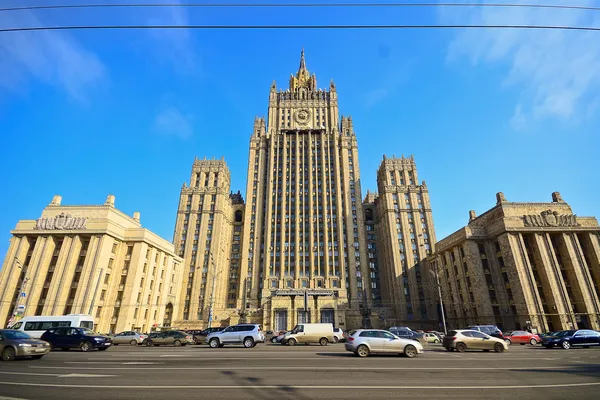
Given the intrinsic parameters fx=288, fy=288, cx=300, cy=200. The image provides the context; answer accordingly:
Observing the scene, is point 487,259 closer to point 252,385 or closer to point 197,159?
point 252,385

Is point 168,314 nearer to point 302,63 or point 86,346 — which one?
point 86,346

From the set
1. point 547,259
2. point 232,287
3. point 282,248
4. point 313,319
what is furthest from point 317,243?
point 547,259

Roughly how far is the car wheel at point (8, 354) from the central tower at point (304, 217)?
175ft

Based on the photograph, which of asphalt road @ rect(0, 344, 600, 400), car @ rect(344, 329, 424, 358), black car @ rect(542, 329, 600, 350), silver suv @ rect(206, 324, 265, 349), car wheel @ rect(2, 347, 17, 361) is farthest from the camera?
black car @ rect(542, 329, 600, 350)

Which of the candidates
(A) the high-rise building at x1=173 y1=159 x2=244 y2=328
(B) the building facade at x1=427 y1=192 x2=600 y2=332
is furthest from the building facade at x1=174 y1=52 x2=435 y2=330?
(B) the building facade at x1=427 y1=192 x2=600 y2=332

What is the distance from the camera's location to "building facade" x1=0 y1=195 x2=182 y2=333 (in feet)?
163

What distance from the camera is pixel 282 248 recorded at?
78.9 m

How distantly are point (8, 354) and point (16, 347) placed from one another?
661 mm

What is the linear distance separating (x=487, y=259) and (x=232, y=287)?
6436cm

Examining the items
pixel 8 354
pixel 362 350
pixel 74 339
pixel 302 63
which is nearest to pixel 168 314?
pixel 74 339

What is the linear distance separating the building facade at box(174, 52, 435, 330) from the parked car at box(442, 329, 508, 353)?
151 ft

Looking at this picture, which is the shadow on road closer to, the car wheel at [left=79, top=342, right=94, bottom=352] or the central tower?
the car wheel at [left=79, top=342, right=94, bottom=352]

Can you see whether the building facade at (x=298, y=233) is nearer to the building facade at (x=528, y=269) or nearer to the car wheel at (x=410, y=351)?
the building facade at (x=528, y=269)

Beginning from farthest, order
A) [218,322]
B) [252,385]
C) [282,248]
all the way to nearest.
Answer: [282,248] → [218,322] → [252,385]
